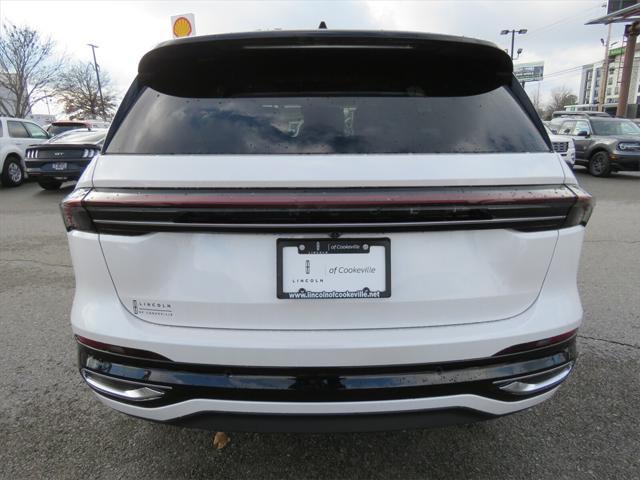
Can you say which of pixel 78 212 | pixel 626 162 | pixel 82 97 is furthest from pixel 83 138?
pixel 82 97

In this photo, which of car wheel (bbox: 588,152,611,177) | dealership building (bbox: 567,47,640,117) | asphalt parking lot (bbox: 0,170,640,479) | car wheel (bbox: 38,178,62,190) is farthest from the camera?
dealership building (bbox: 567,47,640,117)

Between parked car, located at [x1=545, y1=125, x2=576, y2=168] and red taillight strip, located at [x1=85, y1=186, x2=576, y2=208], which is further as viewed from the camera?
A: parked car, located at [x1=545, y1=125, x2=576, y2=168]

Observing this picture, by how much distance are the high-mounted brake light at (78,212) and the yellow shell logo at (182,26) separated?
6481 mm

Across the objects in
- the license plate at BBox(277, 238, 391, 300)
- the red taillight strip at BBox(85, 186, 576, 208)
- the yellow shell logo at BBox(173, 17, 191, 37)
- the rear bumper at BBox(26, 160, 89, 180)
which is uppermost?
the yellow shell logo at BBox(173, 17, 191, 37)

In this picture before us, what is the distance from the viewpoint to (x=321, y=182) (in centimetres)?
157

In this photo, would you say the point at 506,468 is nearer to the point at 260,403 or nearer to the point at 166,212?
the point at 260,403

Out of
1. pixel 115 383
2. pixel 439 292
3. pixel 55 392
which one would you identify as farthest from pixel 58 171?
pixel 439 292

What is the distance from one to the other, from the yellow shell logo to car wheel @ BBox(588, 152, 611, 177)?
38.4 feet

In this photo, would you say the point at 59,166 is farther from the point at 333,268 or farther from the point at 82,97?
the point at 82,97

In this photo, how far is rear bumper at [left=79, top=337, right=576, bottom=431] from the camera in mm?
1664

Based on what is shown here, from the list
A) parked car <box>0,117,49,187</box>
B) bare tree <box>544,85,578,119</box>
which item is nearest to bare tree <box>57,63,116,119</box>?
parked car <box>0,117,49,187</box>

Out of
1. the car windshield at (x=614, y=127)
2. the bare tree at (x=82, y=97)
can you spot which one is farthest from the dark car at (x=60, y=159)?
the bare tree at (x=82, y=97)

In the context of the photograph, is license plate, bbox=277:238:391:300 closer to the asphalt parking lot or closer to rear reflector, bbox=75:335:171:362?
rear reflector, bbox=75:335:171:362

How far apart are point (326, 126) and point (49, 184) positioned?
39.9 ft
